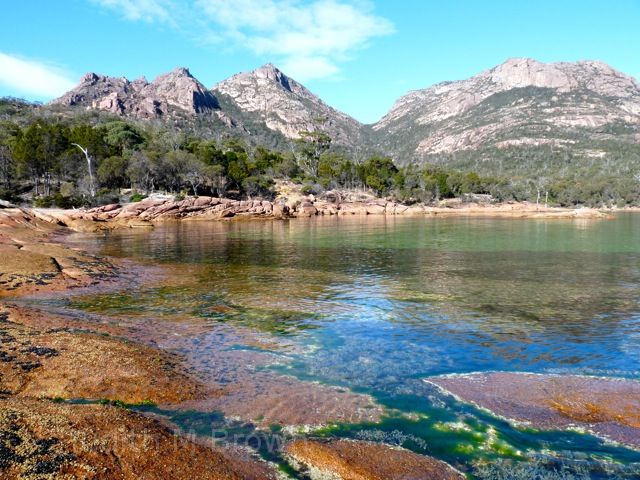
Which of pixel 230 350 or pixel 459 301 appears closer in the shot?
pixel 230 350

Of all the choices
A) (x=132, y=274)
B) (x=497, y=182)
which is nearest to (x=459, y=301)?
(x=132, y=274)

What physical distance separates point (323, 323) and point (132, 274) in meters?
12.3

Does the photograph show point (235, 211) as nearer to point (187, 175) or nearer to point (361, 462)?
point (187, 175)

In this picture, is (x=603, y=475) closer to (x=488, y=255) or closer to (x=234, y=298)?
(x=234, y=298)

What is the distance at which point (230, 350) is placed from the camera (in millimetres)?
10312

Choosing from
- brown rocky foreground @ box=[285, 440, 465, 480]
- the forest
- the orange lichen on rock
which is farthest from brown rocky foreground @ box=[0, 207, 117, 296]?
the forest

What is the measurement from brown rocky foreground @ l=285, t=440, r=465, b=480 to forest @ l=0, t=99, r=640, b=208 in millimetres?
Result: 68394

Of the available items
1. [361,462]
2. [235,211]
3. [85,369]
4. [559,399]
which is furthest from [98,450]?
[235,211]

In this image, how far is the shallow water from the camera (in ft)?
21.5

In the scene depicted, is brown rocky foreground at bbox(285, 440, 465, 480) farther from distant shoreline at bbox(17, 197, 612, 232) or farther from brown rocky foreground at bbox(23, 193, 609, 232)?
brown rocky foreground at bbox(23, 193, 609, 232)

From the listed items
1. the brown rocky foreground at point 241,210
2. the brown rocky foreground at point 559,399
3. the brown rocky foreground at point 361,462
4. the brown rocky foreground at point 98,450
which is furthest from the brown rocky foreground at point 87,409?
the brown rocky foreground at point 241,210

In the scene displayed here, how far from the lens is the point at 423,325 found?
1285 cm

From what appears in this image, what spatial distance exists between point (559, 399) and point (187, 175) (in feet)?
276

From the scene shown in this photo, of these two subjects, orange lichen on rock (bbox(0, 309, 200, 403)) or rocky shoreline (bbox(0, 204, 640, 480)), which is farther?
orange lichen on rock (bbox(0, 309, 200, 403))
